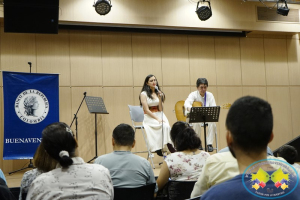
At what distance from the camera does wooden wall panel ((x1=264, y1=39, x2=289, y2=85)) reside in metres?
8.66

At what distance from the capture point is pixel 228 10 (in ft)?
25.5

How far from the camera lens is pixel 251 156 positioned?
3.55 ft

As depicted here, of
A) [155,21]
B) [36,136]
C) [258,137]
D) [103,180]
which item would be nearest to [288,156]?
[103,180]

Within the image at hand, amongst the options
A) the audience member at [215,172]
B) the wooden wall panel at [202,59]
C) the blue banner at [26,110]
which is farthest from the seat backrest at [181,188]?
the wooden wall panel at [202,59]

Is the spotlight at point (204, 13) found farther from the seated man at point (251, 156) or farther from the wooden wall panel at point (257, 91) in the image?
the seated man at point (251, 156)

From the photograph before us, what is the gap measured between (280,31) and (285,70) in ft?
3.49

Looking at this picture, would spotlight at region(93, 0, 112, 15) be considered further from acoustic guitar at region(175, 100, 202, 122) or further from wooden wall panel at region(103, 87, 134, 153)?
acoustic guitar at region(175, 100, 202, 122)

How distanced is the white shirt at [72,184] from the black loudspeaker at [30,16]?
4713 mm

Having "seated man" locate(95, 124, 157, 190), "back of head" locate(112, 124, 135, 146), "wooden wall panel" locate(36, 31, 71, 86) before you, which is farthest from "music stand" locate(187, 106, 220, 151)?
"wooden wall panel" locate(36, 31, 71, 86)

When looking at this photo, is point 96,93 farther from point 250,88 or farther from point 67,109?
point 250,88

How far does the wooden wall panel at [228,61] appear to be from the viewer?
827 centimetres

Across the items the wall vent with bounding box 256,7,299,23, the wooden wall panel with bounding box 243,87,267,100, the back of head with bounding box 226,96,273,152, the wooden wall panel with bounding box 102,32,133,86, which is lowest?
the back of head with bounding box 226,96,273,152

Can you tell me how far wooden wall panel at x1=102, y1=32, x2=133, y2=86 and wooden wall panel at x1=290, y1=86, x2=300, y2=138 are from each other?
4.05 m

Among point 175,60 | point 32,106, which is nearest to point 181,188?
point 32,106
